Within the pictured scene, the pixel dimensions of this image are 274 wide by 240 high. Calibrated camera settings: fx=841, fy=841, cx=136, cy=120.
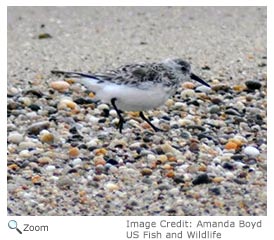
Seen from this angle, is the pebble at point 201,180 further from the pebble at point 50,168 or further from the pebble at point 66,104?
the pebble at point 66,104

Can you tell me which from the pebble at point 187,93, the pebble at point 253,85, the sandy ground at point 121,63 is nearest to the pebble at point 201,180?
the sandy ground at point 121,63

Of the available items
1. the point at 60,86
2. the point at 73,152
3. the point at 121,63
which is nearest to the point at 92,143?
the point at 73,152

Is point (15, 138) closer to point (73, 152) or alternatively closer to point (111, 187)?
point (73, 152)

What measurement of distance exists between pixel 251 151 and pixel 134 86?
3.86ft

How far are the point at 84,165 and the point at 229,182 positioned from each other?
1.19 m

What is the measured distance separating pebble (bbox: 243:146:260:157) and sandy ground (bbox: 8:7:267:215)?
0.19ft

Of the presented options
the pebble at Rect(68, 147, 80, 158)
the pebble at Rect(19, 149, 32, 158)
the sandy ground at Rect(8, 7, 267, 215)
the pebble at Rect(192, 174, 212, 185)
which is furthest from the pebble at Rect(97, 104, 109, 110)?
the pebble at Rect(192, 174, 212, 185)

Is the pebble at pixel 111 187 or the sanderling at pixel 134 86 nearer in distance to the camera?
the pebble at pixel 111 187

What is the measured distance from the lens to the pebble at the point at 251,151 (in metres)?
6.94

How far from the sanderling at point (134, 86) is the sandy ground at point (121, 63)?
328 millimetres

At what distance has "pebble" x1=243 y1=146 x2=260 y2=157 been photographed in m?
6.94

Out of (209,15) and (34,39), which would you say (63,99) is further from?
(209,15)

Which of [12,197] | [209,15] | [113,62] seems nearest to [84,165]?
[12,197]
